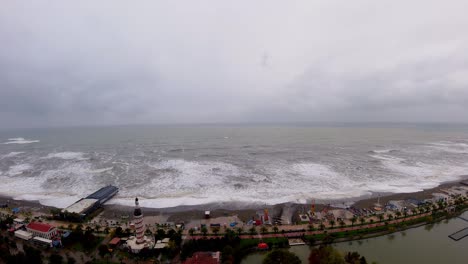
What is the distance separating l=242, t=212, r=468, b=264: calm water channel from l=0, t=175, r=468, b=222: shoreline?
317 inches

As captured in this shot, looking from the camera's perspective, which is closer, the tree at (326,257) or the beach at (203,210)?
the tree at (326,257)

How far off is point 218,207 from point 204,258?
567 inches

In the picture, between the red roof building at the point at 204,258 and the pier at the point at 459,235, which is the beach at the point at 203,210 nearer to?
the red roof building at the point at 204,258

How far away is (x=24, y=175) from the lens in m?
52.4

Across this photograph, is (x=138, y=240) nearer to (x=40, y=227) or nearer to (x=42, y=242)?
(x=42, y=242)

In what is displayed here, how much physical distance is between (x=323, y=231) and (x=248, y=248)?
31.9 ft

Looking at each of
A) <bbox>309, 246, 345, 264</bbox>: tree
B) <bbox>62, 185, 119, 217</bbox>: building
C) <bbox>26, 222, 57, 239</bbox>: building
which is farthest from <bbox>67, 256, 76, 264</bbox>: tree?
<bbox>309, 246, 345, 264</bbox>: tree

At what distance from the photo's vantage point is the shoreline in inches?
1296

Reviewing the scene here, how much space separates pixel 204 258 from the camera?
21.1m

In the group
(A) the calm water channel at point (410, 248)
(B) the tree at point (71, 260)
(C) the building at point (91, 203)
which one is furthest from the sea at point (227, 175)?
(B) the tree at point (71, 260)

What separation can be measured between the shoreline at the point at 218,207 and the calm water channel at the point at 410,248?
806 cm

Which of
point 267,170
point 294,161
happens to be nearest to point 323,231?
point 267,170

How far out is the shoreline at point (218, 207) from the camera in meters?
32.9

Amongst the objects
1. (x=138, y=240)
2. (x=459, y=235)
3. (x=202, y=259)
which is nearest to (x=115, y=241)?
(x=138, y=240)
